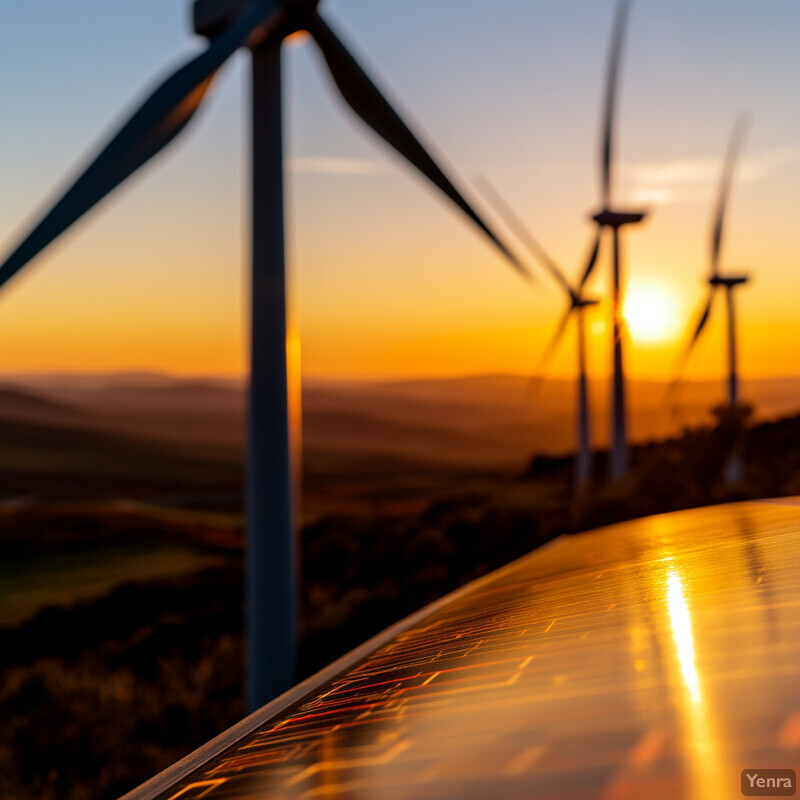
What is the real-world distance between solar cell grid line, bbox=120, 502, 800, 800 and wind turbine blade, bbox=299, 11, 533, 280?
11.8 metres

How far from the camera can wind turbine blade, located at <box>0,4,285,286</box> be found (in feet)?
34.3

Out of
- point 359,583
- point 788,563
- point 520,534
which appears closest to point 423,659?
point 788,563

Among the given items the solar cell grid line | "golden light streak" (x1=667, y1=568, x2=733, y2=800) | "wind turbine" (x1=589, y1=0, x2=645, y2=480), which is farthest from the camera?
"wind turbine" (x1=589, y1=0, x2=645, y2=480)

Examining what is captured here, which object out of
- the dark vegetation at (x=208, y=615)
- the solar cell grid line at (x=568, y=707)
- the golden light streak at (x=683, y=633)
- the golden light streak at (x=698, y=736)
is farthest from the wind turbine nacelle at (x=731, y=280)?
the golden light streak at (x=698, y=736)

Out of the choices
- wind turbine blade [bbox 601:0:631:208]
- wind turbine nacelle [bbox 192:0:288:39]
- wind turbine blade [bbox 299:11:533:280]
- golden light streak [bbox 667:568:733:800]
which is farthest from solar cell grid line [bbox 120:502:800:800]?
wind turbine blade [bbox 601:0:631:208]

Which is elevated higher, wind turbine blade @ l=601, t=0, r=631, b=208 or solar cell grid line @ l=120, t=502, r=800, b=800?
wind turbine blade @ l=601, t=0, r=631, b=208

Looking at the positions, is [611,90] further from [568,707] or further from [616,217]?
[568,707]

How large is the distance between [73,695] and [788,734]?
69.8 ft

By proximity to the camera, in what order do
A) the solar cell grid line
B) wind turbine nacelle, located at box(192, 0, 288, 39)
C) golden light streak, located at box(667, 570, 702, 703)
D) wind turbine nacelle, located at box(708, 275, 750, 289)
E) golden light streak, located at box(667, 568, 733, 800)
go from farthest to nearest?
wind turbine nacelle, located at box(708, 275, 750, 289), wind turbine nacelle, located at box(192, 0, 288, 39), golden light streak, located at box(667, 570, 702, 703), the solar cell grid line, golden light streak, located at box(667, 568, 733, 800)

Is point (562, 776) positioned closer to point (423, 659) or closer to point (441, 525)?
point (423, 659)

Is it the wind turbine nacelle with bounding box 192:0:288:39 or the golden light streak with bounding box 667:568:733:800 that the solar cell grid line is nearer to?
the golden light streak with bounding box 667:568:733:800

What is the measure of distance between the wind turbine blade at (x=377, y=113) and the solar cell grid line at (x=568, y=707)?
11761 mm

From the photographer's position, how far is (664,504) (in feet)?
102

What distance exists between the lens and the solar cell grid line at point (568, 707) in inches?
65.2
